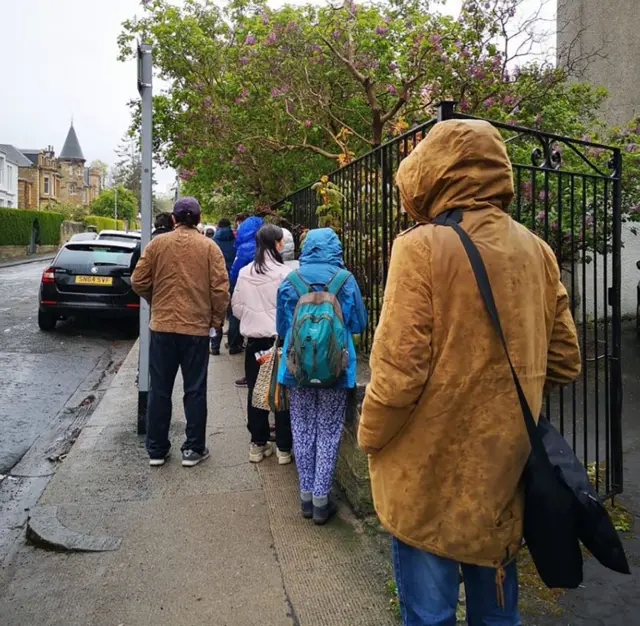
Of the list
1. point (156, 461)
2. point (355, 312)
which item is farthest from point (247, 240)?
point (355, 312)

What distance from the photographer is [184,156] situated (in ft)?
38.3

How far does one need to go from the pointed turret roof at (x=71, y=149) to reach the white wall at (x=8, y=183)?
124ft

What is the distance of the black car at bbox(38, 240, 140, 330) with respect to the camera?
10695mm

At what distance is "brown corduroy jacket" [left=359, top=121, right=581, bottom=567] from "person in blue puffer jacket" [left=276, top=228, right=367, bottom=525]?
178 cm

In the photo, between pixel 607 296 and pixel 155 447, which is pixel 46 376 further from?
pixel 607 296

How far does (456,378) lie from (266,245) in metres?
3.22

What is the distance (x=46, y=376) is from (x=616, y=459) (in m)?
6.71

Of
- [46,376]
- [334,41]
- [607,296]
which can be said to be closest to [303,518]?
[607,296]

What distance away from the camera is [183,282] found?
15.3 ft

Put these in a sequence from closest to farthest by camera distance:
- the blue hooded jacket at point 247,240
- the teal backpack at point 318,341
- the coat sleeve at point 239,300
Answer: the teal backpack at point 318,341 < the coat sleeve at point 239,300 < the blue hooded jacket at point 247,240

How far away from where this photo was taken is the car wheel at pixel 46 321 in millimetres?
11102

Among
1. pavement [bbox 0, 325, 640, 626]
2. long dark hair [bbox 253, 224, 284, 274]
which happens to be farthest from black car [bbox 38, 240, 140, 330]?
long dark hair [bbox 253, 224, 284, 274]

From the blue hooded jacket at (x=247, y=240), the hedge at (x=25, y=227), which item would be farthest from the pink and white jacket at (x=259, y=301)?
the hedge at (x=25, y=227)

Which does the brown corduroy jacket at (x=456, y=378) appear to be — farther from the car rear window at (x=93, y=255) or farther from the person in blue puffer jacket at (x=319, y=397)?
the car rear window at (x=93, y=255)
